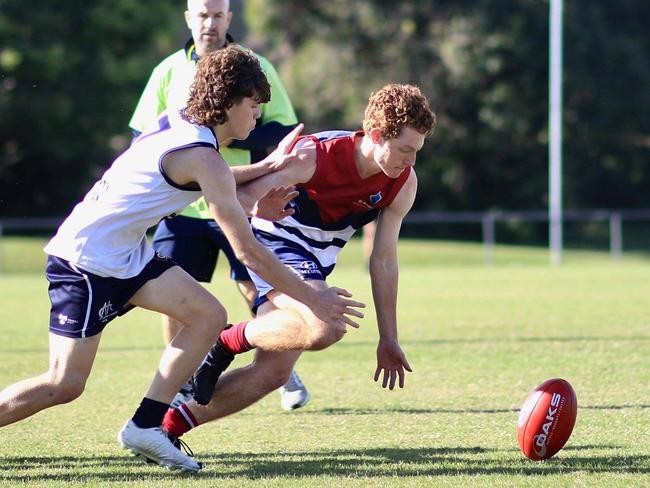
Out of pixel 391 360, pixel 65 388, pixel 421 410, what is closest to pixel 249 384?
pixel 391 360

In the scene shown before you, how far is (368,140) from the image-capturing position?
5.23 meters

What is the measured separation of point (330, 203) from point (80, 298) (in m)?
1.45

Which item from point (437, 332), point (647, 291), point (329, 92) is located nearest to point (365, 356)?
point (437, 332)

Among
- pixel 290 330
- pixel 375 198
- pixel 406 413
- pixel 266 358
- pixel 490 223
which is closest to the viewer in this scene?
pixel 290 330

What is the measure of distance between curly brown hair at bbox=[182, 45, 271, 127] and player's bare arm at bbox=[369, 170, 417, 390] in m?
1.14

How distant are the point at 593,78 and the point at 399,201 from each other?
93.5 feet

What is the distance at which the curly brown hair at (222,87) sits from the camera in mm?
4422

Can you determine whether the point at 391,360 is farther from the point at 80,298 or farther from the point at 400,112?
the point at 80,298

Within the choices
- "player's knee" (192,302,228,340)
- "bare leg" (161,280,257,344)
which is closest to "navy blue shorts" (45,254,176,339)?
"player's knee" (192,302,228,340)

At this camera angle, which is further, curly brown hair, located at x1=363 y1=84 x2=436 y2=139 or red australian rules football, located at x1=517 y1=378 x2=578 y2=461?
curly brown hair, located at x1=363 y1=84 x2=436 y2=139

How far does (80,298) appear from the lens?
449cm

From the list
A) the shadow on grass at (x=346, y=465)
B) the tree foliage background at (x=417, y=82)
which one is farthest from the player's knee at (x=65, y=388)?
the tree foliage background at (x=417, y=82)

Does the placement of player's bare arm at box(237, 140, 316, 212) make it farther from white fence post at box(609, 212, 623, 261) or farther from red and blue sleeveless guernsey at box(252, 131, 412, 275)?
white fence post at box(609, 212, 623, 261)

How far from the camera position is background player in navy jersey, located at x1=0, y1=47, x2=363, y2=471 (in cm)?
440
